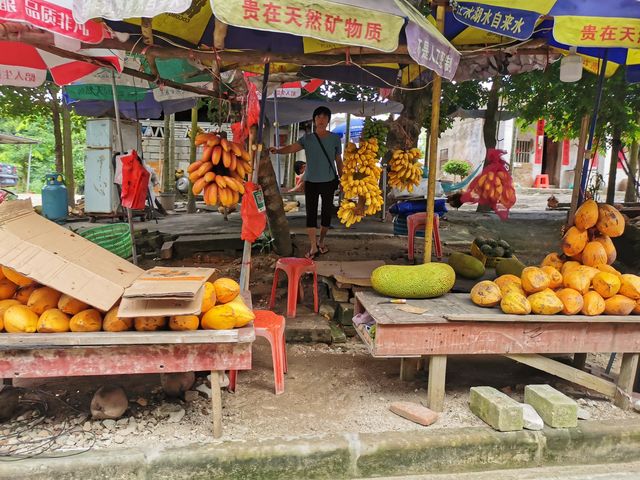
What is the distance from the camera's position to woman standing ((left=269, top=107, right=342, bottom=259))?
539 centimetres

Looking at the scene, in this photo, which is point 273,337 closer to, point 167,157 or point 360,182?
point 360,182

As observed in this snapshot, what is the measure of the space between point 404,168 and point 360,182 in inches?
19.1

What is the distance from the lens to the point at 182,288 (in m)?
2.52

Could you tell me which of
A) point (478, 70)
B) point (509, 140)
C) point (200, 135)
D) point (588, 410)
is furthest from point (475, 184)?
point (509, 140)

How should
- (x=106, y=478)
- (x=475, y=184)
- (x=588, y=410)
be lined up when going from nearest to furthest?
(x=106, y=478), (x=588, y=410), (x=475, y=184)

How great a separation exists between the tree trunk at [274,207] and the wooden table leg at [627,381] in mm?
3804

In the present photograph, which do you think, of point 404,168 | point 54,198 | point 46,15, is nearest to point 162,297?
point 46,15

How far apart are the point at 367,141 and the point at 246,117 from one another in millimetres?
1099

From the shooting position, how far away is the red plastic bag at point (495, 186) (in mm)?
4273

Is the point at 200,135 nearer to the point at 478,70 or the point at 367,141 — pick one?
the point at 367,141

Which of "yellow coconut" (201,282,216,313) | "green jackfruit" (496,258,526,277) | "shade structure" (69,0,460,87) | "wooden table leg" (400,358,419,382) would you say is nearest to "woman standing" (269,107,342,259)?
"shade structure" (69,0,460,87)

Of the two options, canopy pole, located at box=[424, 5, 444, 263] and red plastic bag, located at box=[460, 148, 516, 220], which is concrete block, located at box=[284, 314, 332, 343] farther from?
red plastic bag, located at box=[460, 148, 516, 220]

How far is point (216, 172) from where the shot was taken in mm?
3275

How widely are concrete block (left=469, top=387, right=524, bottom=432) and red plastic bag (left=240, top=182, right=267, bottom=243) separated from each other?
2100 mm
